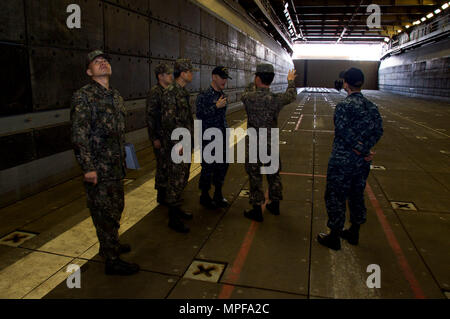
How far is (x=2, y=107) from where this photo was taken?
483 centimetres

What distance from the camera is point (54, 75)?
5.82 m

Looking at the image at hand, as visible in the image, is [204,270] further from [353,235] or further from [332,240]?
[353,235]

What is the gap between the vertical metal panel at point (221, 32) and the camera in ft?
50.2

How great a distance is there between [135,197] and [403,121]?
1443 centimetres

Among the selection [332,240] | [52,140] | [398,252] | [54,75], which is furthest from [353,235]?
[54,75]

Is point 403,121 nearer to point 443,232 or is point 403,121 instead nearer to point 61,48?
point 443,232

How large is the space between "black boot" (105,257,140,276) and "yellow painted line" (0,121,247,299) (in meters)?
0.38

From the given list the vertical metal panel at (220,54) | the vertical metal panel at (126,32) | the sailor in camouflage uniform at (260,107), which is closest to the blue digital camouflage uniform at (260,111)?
the sailor in camouflage uniform at (260,107)

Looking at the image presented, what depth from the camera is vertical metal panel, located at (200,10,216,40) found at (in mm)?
13233

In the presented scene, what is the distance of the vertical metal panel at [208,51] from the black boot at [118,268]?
36.7 ft

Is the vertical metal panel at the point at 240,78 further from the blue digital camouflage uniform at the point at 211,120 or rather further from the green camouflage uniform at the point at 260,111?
the green camouflage uniform at the point at 260,111

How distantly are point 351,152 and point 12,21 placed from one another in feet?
16.4
